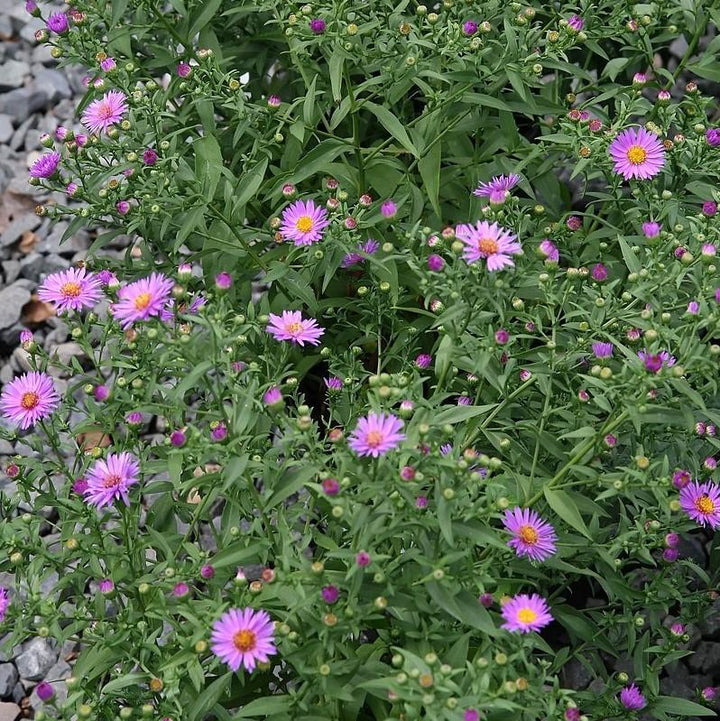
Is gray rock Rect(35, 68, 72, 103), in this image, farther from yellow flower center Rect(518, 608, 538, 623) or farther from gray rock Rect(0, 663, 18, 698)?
yellow flower center Rect(518, 608, 538, 623)

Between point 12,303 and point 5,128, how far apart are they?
1421 millimetres

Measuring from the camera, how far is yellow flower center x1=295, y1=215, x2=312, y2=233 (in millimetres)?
2949

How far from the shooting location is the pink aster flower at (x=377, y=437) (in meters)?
2.18

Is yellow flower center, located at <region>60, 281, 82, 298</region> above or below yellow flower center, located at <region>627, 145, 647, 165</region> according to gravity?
below

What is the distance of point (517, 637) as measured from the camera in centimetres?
232

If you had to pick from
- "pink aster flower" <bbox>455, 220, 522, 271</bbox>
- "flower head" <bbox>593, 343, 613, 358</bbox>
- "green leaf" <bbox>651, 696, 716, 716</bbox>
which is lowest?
"green leaf" <bbox>651, 696, 716, 716</bbox>

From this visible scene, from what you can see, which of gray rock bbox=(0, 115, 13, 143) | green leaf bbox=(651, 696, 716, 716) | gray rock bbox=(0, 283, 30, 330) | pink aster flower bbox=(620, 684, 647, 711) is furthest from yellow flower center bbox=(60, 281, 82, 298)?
gray rock bbox=(0, 115, 13, 143)

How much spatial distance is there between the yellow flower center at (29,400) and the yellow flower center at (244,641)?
92 cm

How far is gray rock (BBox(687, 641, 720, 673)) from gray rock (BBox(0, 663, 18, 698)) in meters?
2.29

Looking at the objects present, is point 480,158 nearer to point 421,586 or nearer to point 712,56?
point 712,56

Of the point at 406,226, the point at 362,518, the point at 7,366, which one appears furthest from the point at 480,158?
the point at 7,366

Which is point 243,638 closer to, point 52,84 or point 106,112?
point 106,112

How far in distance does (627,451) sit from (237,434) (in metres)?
1.25

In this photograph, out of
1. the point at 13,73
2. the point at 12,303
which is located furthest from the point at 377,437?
the point at 13,73
